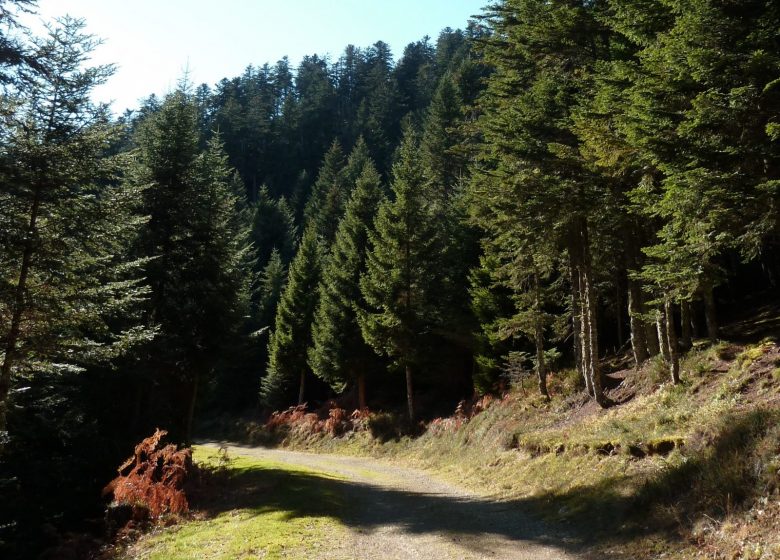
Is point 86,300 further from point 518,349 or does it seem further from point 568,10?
point 518,349

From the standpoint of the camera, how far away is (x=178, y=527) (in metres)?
14.1

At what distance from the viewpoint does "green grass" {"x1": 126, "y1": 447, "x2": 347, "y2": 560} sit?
10.4 metres

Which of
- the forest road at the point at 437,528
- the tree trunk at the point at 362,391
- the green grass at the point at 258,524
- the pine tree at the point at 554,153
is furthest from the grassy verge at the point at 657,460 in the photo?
the tree trunk at the point at 362,391

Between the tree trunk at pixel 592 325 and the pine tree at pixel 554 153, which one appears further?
the tree trunk at pixel 592 325

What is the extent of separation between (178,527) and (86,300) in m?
6.42

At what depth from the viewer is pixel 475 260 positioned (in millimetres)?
29812

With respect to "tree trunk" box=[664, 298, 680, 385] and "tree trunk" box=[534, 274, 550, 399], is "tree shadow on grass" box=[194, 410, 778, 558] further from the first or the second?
"tree trunk" box=[534, 274, 550, 399]

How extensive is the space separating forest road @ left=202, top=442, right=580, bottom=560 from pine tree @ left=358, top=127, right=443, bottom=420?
11.2 m

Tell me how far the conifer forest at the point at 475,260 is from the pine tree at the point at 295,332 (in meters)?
3.88

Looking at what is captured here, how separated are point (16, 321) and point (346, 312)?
74.5 feet

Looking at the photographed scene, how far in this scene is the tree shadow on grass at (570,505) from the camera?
841cm

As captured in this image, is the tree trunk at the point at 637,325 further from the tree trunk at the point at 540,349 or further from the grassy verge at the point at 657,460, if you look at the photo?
the tree trunk at the point at 540,349

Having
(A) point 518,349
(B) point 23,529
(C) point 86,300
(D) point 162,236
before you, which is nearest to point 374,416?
(A) point 518,349

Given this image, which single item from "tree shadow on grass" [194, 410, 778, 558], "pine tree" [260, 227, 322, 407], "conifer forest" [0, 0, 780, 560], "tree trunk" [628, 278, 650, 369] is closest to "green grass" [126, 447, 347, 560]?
"tree shadow on grass" [194, 410, 778, 558]
